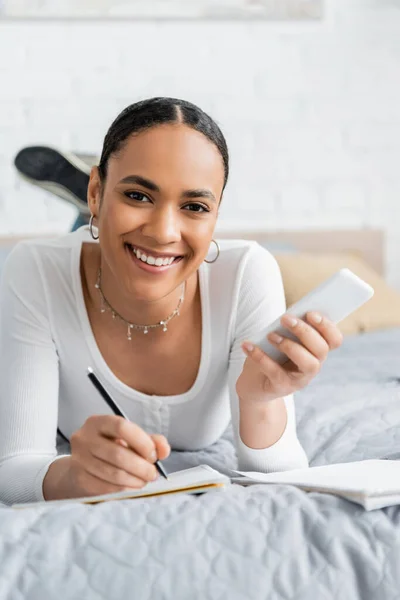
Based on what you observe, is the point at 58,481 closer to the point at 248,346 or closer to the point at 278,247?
the point at 248,346

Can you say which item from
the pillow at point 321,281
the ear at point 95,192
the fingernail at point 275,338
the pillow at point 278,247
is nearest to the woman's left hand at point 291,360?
the fingernail at point 275,338

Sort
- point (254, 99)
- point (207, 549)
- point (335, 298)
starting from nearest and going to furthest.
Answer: point (207, 549), point (335, 298), point (254, 99)

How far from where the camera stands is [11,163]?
2.89 metres

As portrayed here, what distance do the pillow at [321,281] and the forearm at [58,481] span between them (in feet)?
4.52

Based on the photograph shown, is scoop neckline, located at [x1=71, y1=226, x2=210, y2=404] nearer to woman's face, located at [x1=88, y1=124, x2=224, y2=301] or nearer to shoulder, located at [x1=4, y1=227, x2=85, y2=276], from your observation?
shoulder, located at [x1=4, y1=227, x2=85, y2=276]

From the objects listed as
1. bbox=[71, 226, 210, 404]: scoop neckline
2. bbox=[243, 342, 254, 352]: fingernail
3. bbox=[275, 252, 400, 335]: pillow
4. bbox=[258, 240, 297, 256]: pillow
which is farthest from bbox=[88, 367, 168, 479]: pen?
bbox=[258, 240, 297, 256]: pillow

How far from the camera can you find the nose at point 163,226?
3.40 ft

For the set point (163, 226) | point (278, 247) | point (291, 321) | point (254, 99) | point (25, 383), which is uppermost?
point (254, 99)

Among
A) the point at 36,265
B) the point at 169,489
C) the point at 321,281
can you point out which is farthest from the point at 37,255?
the point at 321,281

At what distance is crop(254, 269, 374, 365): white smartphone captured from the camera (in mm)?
881

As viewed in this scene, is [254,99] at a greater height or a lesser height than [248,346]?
greater

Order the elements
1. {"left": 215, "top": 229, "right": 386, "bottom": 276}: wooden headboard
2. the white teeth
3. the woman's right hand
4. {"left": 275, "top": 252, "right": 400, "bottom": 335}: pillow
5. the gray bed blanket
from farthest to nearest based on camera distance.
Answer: {"left": 215, "top": 229, "right": 386, "bottom": 276}: wooden headboard, {"left": 275, "top": 252, "right": 400, "bottom": 335}: pillow, the white teeth, the woman's right hand, the gray bed blanket

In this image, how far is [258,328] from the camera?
1243 millimetres

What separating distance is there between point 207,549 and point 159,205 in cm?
44
